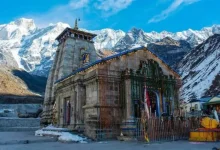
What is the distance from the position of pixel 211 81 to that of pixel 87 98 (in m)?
72.0

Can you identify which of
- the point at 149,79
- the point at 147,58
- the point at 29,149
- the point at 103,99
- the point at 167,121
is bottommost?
the point at 29,149

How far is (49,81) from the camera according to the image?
34062 mm

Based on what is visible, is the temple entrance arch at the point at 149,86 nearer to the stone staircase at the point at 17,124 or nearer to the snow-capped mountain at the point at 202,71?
the stone staircase at the point at 17,124

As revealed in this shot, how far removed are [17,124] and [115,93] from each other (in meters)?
25.9

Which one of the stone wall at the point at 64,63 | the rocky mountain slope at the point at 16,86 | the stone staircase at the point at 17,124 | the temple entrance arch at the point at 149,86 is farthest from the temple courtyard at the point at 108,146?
the rocky mountain slope at the point at 16,86

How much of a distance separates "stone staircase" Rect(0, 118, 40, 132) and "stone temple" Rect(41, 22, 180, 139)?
48.0ft

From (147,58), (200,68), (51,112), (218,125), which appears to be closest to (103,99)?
(147,58)

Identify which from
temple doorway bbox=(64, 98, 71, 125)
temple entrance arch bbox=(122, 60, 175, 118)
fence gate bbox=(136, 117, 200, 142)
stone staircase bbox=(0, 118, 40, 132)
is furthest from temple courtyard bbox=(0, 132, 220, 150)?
stone staircase bbox=(0, 118, 40, 132)

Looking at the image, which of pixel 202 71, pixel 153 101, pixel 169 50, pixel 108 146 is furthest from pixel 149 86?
pixel 169 50

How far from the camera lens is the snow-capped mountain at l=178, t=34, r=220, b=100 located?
7853 centimetres

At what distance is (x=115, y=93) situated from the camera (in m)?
18.4

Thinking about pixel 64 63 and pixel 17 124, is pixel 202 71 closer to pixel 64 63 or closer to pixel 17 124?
pixel 64 63

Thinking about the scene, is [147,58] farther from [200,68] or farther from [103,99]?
[200,68]

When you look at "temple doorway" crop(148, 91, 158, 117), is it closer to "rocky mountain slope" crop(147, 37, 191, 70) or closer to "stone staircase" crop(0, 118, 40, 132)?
"stone staircase" crop(0, 118, 40, 132)
